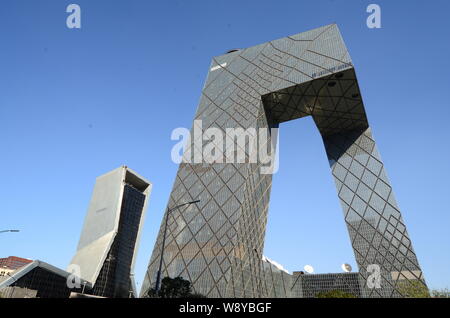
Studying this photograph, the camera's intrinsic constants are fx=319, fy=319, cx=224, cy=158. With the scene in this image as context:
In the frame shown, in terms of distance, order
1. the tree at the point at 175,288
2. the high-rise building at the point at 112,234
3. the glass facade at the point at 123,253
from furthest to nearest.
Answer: the glass facade at the point at 123,253 → the high-rise building at the point at 112,234 → the tree at the point at 175,288

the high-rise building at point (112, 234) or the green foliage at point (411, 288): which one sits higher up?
the high-rise building at point (112, 234)

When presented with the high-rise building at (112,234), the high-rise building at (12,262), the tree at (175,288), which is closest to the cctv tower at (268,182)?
the tree at (175,288)

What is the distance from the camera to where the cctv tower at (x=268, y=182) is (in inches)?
1951

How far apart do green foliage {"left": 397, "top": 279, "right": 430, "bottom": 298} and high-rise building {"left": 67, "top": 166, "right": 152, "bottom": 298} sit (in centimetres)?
6485

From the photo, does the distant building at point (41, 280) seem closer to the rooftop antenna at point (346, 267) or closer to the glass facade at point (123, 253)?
the glass facade at point (123, 253)

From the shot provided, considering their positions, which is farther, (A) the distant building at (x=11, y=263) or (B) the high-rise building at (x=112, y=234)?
(A) the distant building at (x=11, y=263)

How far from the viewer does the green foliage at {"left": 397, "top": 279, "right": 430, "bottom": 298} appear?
1911 inches

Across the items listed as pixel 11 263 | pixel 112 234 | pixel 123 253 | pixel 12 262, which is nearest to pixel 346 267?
pixel 112 234

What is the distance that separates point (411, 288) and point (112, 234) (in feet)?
242

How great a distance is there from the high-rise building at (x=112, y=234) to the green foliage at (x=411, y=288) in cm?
6485

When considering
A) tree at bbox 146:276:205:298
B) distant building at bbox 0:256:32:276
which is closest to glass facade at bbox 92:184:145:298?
tree at bbox 146:276:205:298
